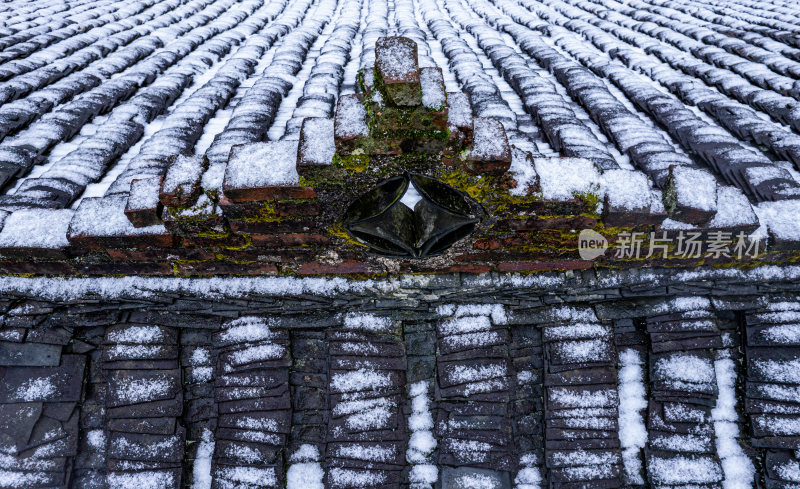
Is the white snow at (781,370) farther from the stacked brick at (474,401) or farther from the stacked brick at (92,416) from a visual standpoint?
the stacked brick at (92,416)

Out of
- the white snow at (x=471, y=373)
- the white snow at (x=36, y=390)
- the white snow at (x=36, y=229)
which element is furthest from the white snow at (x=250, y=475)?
the white snow at (x=36, y=229)

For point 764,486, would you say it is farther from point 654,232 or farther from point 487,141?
point 487,141

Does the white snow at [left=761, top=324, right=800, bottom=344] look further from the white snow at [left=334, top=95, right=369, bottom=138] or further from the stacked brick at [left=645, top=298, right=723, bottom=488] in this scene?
the white snow at [left=334, top=95, right=369, bottom=138]

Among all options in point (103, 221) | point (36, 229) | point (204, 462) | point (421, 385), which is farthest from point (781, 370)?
point (36, 229)

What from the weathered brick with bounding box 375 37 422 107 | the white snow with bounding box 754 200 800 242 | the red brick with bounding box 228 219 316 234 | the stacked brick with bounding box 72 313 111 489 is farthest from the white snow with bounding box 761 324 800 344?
the stacked brick with bounding box 72 313 111 489

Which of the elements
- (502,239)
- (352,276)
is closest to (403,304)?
(352,276)

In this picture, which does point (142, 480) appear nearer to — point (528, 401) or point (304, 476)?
point (304, 476)
